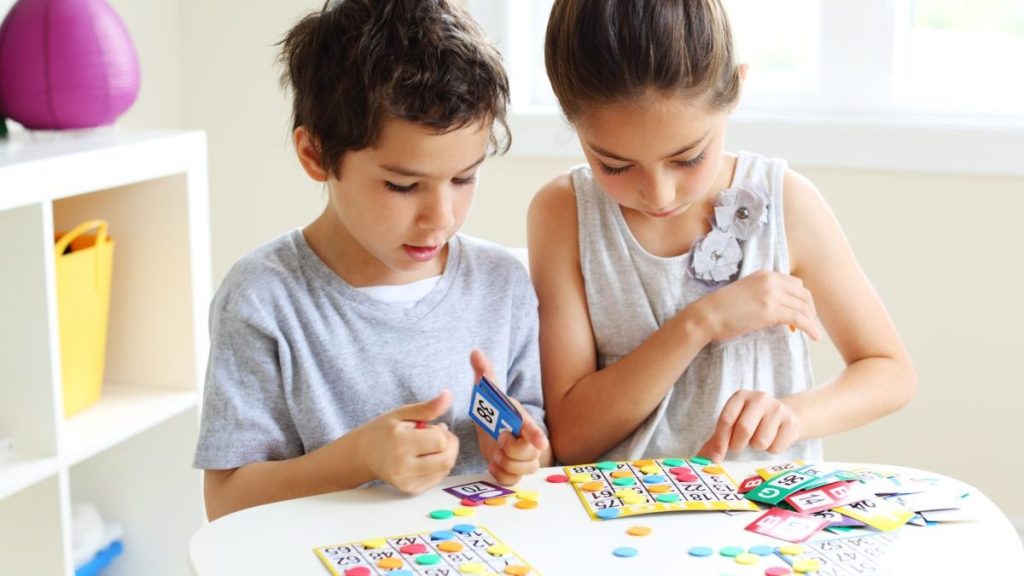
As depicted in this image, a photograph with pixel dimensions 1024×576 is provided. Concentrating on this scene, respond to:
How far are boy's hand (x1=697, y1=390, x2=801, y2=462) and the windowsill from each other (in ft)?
3.31

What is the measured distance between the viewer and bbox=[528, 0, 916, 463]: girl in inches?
52.0

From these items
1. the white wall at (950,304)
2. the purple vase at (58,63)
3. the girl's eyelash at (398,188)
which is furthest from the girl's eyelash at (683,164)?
the white wall at (950,304)

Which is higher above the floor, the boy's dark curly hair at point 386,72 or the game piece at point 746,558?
the boy's dark curly hair at point 386,72

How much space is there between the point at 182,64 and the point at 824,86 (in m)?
1.39

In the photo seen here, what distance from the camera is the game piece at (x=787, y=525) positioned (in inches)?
43.0

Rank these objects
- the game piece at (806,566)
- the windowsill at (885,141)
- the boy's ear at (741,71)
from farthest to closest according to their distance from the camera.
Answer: the windowsill at (885,141)
the boy's ear at (741,71)
the game piece at (806,566)

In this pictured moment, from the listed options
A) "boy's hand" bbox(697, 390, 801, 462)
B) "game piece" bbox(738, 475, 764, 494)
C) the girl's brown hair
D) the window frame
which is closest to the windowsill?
the window frame

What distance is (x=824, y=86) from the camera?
8.14ft

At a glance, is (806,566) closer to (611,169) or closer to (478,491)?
(478,491)

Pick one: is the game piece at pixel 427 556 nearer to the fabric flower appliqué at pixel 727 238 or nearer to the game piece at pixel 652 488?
the game piece at pixel 652 488

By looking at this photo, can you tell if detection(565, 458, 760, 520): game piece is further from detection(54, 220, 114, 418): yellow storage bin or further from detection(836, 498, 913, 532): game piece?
detection(54, 220, 114, 418): yellow storage bin

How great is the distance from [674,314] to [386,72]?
18.4 inches

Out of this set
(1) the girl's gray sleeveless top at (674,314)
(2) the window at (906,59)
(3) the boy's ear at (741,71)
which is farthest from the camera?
(2) the window at (906,59)

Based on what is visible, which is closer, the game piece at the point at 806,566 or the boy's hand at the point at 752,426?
the game piece at the point at 806,566
